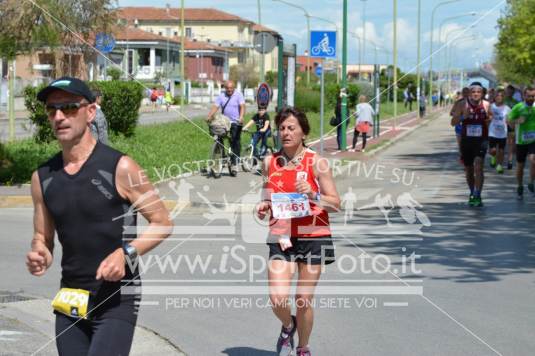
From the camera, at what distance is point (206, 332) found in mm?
7227

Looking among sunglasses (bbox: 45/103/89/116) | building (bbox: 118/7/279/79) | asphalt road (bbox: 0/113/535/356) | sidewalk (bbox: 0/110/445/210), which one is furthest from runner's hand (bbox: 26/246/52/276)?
building (bbox: 118/7/279/79)

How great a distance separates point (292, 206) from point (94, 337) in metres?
2.09

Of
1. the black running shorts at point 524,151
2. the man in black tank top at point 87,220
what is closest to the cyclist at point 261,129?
the black running shorts at point 524,151

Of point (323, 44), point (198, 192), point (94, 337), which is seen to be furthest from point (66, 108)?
point (323, 44)

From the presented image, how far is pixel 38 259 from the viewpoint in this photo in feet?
13.7

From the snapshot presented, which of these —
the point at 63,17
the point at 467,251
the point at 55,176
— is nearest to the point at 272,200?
the point at 55,176

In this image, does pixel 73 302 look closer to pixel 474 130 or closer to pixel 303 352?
pixel 303 352

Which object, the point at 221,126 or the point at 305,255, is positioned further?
the point at 221,126

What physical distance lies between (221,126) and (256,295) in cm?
1066

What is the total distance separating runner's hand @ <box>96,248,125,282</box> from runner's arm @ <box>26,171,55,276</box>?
1.09ft

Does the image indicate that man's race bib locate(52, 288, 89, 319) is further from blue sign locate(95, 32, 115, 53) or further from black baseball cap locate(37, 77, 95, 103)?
blue sign locate(95, 32, 115, 53)

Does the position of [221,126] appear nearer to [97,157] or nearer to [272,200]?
[272,200]

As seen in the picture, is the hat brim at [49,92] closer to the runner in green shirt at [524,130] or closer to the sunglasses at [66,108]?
the sunglasses at [66,108]

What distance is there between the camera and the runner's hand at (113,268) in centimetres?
397
